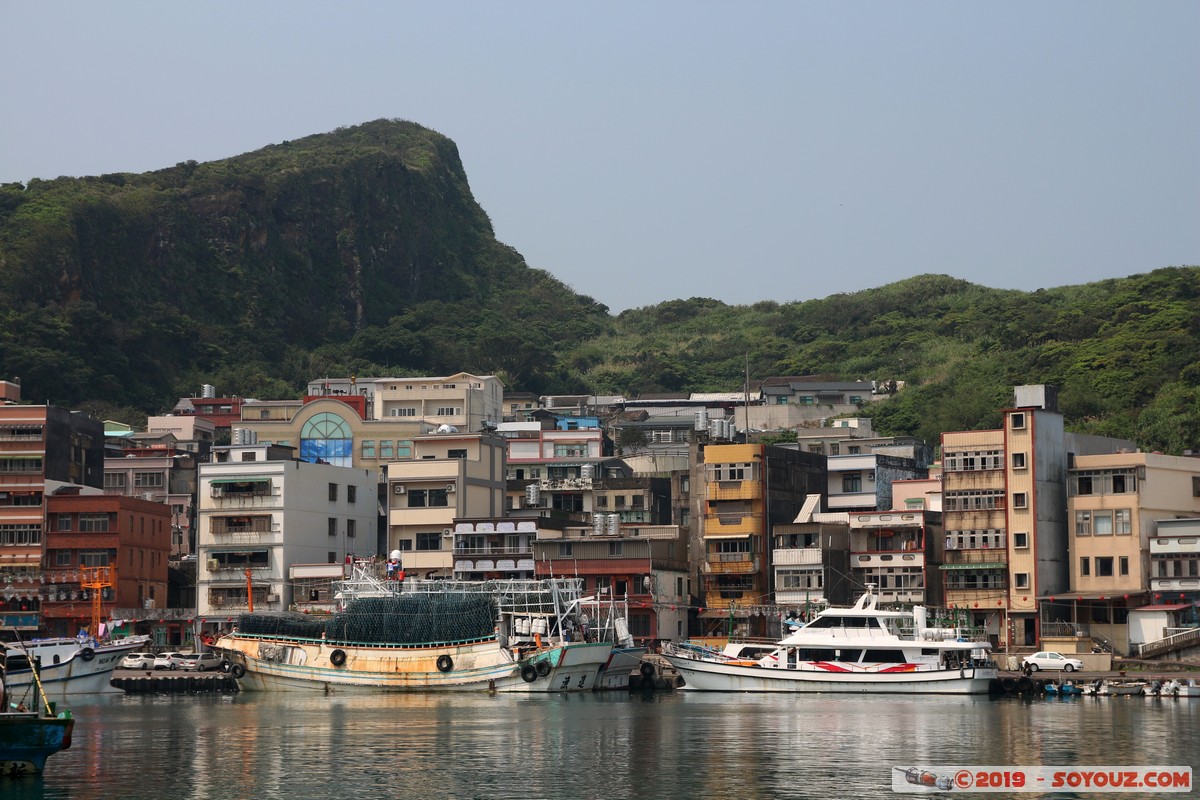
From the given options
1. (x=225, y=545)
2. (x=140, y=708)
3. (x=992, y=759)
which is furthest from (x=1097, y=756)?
(x=225, y=545)

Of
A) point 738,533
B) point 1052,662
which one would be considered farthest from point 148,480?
point 1052,662

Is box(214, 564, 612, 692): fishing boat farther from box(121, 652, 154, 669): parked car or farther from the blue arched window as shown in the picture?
the blue arched window

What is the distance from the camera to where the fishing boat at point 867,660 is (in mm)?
80562

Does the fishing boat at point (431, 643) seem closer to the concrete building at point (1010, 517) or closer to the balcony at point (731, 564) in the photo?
the balcony at point (731, 564)

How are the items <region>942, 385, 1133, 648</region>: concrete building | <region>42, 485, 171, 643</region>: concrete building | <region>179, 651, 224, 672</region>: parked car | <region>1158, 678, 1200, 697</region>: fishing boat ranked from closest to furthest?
<region>1158, 678, 1200, 697</region>: fishing boat → <region>942, 385, 1133, 648</region>: concrete building → <region>179, 651, 224, 672</region>: parked car → <region>42, 485, 171, 643</region>: concrete building

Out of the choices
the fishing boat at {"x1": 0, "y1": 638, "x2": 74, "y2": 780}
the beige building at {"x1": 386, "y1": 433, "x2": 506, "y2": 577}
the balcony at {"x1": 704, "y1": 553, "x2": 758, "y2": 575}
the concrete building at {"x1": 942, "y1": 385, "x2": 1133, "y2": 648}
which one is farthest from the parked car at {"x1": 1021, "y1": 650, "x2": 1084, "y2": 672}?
the fishing boat at {"x1": 0, "y1": 638, "x2": 74, "y2": 780}

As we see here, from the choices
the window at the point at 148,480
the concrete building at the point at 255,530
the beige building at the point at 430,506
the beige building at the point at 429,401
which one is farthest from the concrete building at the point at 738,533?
the beige building at the point at 429,401

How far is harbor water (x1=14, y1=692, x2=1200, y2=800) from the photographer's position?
46.1 m

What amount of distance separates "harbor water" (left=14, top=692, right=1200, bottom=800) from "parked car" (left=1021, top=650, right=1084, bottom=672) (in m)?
6.61

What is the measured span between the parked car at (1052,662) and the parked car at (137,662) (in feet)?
158

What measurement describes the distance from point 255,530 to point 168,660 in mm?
9592

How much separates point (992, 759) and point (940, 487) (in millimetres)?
54268

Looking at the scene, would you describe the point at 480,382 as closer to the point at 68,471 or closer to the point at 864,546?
the point at 68,471

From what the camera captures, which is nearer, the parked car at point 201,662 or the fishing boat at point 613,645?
the fishing boat at point 613,645
